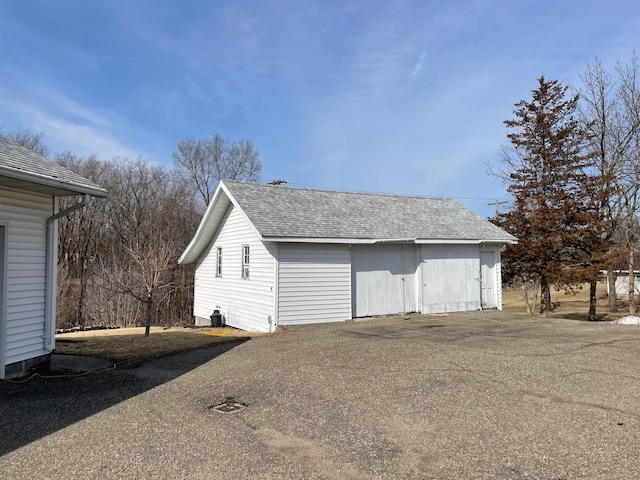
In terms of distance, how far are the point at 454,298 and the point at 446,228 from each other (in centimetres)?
258

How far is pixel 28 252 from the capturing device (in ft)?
23.9

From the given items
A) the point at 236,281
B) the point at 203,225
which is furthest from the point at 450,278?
the point at 203,225

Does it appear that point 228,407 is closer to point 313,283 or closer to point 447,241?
point 313,283

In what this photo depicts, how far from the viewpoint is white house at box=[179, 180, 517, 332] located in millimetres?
13484

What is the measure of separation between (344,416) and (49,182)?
5.41m

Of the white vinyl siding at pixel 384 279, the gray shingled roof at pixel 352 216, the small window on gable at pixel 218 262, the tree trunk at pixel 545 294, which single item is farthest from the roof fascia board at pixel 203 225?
the tree trunk at pixel 545 294

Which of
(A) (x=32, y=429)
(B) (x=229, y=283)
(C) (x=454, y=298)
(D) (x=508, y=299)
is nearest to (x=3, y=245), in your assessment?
(A) (x=32, y=429)

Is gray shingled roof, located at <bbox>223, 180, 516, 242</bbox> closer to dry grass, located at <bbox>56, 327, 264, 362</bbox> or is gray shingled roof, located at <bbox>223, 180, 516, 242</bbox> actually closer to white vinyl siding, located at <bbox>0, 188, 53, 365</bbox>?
dry grass, located at <bbox>56, 327, 264, 362</bbox>

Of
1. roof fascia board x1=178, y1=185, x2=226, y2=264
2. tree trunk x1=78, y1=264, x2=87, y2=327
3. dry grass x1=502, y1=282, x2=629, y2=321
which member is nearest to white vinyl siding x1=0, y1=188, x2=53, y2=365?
roof fascia board x1=178, y1=185, x2=226, y2=264

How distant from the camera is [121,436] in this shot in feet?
15.2

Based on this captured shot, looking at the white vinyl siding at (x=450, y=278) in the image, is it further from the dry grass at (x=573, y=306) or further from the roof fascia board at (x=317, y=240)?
the dry grass at (x=573, y=306)

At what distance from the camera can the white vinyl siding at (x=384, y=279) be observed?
571 inches

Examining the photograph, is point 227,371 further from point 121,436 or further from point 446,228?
point 446,228

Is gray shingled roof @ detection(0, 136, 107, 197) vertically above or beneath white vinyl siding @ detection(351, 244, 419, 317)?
above
